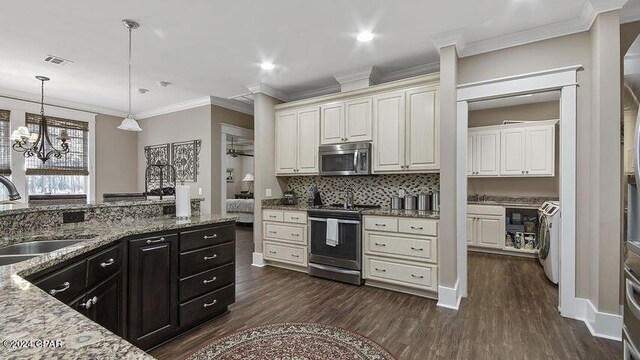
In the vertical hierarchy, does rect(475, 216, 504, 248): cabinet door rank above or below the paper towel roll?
below

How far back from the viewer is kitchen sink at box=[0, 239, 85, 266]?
5.40 feet

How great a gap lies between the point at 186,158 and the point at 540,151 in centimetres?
609

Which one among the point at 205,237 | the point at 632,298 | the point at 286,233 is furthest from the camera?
the point at 286,233

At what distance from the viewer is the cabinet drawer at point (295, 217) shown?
3957mm

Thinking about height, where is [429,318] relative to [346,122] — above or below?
below

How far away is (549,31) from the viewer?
2.67 metres

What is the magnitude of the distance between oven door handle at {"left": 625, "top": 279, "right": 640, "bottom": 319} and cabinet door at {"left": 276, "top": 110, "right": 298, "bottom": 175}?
351 centimetres

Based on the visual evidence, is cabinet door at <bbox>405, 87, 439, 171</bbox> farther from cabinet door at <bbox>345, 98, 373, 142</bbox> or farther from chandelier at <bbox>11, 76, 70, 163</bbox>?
chandelier at <bbox>11, 76, 70, 163</bbox>

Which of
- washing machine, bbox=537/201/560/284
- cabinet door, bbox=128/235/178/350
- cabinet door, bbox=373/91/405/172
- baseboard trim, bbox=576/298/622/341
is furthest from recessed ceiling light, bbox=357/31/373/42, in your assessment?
A: baseboard trim, bbox=576/298/622/341

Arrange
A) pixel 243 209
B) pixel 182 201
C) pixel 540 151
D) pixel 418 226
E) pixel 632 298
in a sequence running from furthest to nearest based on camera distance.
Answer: pixel 243 209 → pixel 540 151 → pixel 418 226 → pixel 182 201 → pixel 632 298

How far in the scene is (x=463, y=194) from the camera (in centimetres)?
305

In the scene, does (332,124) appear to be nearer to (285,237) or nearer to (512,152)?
(285,237)

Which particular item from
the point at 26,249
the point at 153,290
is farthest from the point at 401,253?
the point at 26,249

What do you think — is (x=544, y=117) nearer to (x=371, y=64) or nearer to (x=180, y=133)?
(x=371, y=64)
